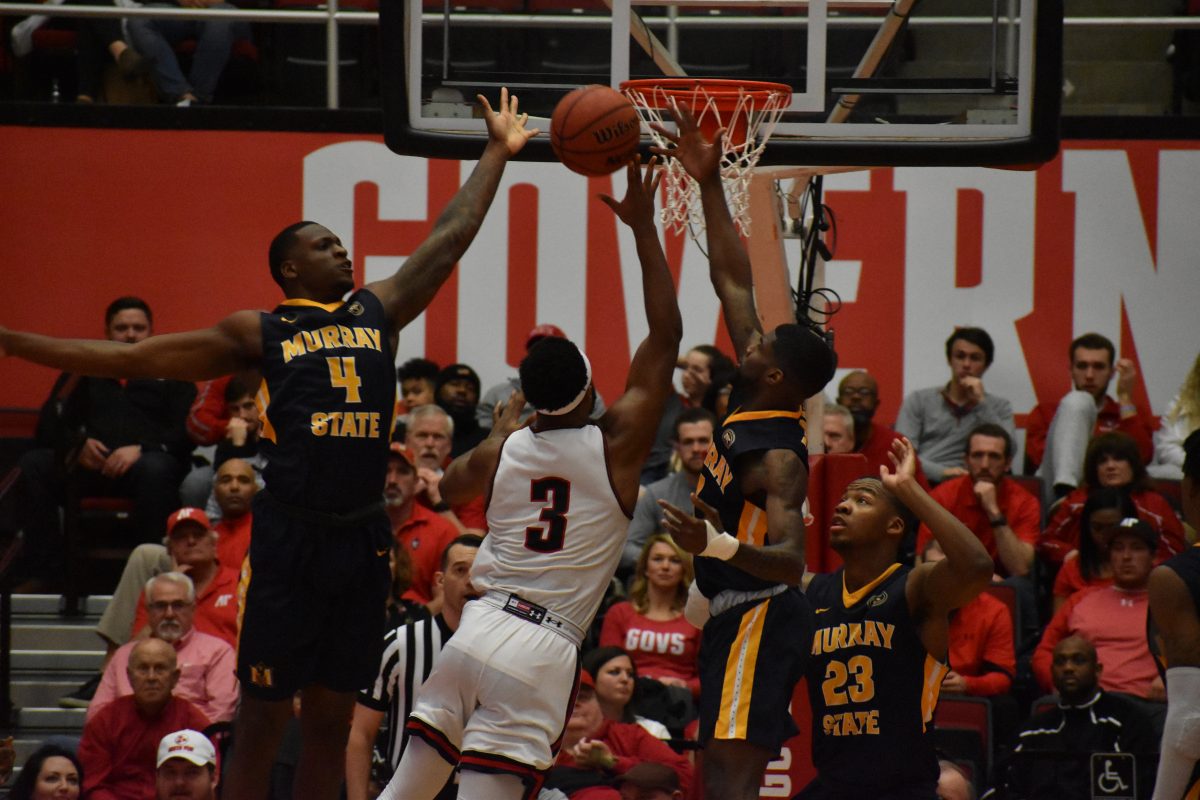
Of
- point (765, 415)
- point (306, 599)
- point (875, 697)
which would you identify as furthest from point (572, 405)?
point (875, 697)

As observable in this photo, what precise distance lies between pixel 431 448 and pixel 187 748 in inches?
103

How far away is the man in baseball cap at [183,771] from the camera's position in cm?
796

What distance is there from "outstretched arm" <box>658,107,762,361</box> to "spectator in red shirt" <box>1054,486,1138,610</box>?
378 cm

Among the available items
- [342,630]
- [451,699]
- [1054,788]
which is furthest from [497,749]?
[1054,788]

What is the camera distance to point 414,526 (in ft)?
31.6

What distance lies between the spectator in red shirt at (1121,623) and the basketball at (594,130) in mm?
4335

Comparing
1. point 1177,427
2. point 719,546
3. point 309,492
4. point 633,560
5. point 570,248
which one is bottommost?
point 633,560

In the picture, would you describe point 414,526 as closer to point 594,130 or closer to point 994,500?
point 994,500

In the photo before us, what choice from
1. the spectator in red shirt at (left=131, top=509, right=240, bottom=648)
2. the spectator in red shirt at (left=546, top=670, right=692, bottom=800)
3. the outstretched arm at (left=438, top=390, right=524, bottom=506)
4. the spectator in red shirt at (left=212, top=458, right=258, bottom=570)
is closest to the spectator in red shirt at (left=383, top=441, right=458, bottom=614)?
the spectator in red shirt at (left=212, top=458, right=258, bottom=570)

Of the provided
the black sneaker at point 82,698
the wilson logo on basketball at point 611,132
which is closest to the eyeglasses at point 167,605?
the black sneaker at point 82,698

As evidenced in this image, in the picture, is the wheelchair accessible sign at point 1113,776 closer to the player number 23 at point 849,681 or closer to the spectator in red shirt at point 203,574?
the player number 23 at point 849,681

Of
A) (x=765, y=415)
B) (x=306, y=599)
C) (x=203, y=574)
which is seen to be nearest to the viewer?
(x=306, y=599)

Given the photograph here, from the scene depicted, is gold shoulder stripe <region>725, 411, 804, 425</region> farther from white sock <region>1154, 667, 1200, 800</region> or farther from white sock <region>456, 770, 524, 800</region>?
white sock <region>1154, 667, 1200, 800</region>

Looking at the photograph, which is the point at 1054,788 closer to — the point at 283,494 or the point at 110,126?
the point at 283,494
